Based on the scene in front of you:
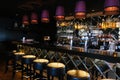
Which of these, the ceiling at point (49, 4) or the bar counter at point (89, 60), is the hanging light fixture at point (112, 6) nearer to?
the bar counter at point (89, 60)

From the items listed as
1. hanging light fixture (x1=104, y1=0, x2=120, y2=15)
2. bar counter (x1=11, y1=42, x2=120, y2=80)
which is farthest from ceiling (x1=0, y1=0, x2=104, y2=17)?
hanging light fixture (x1=104, y1=0, x2=120, y2=15)

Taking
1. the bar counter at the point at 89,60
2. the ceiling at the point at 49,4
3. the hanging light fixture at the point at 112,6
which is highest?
the ceiling at the point at 49,4

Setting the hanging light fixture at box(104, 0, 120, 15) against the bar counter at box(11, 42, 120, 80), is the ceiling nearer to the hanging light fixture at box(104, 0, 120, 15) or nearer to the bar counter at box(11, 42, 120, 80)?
the bar counter at box(11, 42, 120, 80)

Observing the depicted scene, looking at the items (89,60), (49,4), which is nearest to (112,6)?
(89,60)

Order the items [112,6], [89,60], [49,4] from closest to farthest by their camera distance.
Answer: [112,6] < [89,60] < [49,4]

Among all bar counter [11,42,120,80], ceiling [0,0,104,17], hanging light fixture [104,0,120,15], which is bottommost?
bar counter [11,42,120,80]

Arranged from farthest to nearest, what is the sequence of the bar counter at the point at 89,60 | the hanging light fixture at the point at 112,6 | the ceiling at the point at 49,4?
the ceiling at the point at 49,4 < the hanging light fixture at the point at 112,6 < the bar counter at the point at 89,60

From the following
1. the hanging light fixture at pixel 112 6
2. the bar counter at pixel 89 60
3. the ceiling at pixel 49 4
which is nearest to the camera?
the bar counter at pixel 89 60

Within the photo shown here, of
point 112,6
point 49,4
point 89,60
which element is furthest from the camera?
point 49,4

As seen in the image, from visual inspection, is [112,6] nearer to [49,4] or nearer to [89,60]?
[89,60]

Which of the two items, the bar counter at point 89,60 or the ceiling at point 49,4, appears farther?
the ceiling at point 49,4

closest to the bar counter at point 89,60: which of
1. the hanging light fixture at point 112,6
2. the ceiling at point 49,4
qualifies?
the hanging light fixture at point 112,6

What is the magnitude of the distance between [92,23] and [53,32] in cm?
332

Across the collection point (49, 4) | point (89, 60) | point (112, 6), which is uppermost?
point (49, 4)
